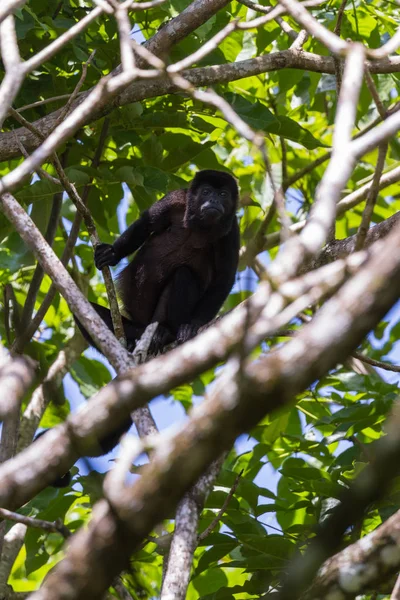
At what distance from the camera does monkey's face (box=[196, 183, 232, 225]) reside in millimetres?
5496

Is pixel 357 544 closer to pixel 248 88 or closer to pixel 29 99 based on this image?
pixel 29 99

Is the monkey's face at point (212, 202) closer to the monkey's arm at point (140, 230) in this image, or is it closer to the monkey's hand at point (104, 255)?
the monkey's arm at point (140, 230)

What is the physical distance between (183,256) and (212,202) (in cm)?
41

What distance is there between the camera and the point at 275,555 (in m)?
3.04

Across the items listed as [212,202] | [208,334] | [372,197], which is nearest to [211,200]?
[212,202]

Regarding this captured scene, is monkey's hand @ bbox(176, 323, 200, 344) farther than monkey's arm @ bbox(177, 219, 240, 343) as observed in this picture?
No

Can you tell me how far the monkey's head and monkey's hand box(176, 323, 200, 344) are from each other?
779 millimetres

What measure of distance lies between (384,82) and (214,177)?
1265mm

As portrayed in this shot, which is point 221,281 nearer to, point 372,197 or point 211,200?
point 211,200

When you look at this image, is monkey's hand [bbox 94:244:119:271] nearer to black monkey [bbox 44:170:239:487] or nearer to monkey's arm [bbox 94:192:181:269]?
monkey's arm [bbox 94:192:181:269]

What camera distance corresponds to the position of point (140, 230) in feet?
17.8

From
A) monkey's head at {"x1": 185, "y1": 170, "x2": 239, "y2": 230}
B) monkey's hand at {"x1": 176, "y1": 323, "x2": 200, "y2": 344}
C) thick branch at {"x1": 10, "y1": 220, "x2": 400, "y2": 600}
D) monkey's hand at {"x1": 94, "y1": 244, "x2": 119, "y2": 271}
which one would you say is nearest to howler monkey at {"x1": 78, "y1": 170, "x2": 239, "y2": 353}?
monkey's head at {"x1": 185, "y1": 170, "x2": 239, "y2": 230}

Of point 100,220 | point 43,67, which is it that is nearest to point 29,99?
point 43,67

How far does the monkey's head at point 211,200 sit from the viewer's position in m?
5.52
